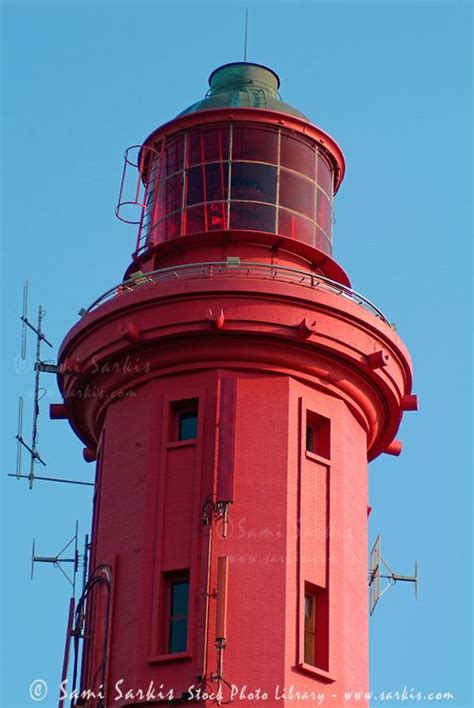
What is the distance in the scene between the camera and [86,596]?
35.5 meters

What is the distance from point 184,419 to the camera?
36.0 metres

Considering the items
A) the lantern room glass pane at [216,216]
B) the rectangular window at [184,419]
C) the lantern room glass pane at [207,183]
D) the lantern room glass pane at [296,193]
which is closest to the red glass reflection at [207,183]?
the lantern room glass pane at [207,183]

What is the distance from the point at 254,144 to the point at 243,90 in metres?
2.41

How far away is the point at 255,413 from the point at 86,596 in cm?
509

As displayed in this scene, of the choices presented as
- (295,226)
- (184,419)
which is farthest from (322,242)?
(184,419)

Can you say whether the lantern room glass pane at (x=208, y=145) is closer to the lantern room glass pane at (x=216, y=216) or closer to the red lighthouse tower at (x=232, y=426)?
the red lighthouse tower at (x=232, y=426)

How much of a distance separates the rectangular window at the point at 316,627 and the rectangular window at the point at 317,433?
Answer: 3.14 metres

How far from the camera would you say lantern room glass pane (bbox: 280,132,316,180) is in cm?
3931

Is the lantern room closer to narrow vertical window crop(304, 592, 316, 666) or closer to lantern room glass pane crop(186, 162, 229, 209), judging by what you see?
lantern room glass pane crop(186, 162, 229, 209)

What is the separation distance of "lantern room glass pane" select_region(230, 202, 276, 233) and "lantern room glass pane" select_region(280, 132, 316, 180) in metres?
1.30

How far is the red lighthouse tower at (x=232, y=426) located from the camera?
3328 centimetres

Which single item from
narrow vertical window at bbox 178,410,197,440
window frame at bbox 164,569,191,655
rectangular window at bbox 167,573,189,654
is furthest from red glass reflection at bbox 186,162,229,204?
rectangular window at bbox 167,573,189,654

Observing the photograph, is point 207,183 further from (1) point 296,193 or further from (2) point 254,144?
(1) point 296,193

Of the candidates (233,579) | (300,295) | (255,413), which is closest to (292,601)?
(233,579)
